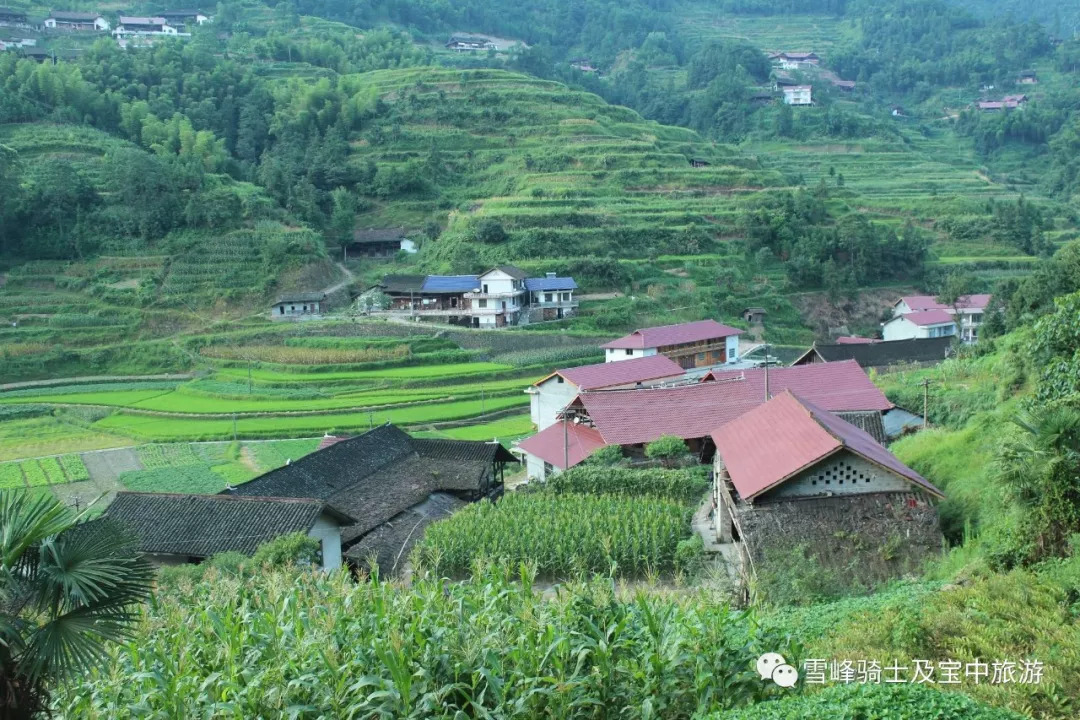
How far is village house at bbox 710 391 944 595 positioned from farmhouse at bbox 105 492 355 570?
25.2 ft

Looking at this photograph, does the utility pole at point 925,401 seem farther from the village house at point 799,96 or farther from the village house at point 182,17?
the village house at point 182,17

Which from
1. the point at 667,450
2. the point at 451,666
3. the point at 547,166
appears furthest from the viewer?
the point at 547,166

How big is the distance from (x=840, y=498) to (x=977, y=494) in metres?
1.82

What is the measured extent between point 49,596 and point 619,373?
2310 cm

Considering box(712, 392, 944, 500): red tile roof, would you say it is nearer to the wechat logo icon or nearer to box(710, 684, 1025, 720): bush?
the wechat logo icon

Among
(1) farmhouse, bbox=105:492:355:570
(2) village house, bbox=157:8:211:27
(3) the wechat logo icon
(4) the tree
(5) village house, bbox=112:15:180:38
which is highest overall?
(2) village house, bbox=157:8:211:27

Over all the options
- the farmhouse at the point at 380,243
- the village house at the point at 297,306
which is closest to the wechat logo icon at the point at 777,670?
the village house at the point at 297,306

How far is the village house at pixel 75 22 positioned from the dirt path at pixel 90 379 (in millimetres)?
55655

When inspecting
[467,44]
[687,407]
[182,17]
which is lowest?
[687,407]

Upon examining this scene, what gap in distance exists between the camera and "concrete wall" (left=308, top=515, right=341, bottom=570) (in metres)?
16.5

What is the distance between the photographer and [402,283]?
1852 inches

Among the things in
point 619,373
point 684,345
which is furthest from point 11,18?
point 619,373

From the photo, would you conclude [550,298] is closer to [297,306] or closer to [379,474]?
[297,306]

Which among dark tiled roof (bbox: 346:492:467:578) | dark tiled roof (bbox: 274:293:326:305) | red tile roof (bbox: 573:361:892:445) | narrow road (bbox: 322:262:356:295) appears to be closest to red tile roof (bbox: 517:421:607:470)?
red tile roof (bbox: 573:361:892:445)
